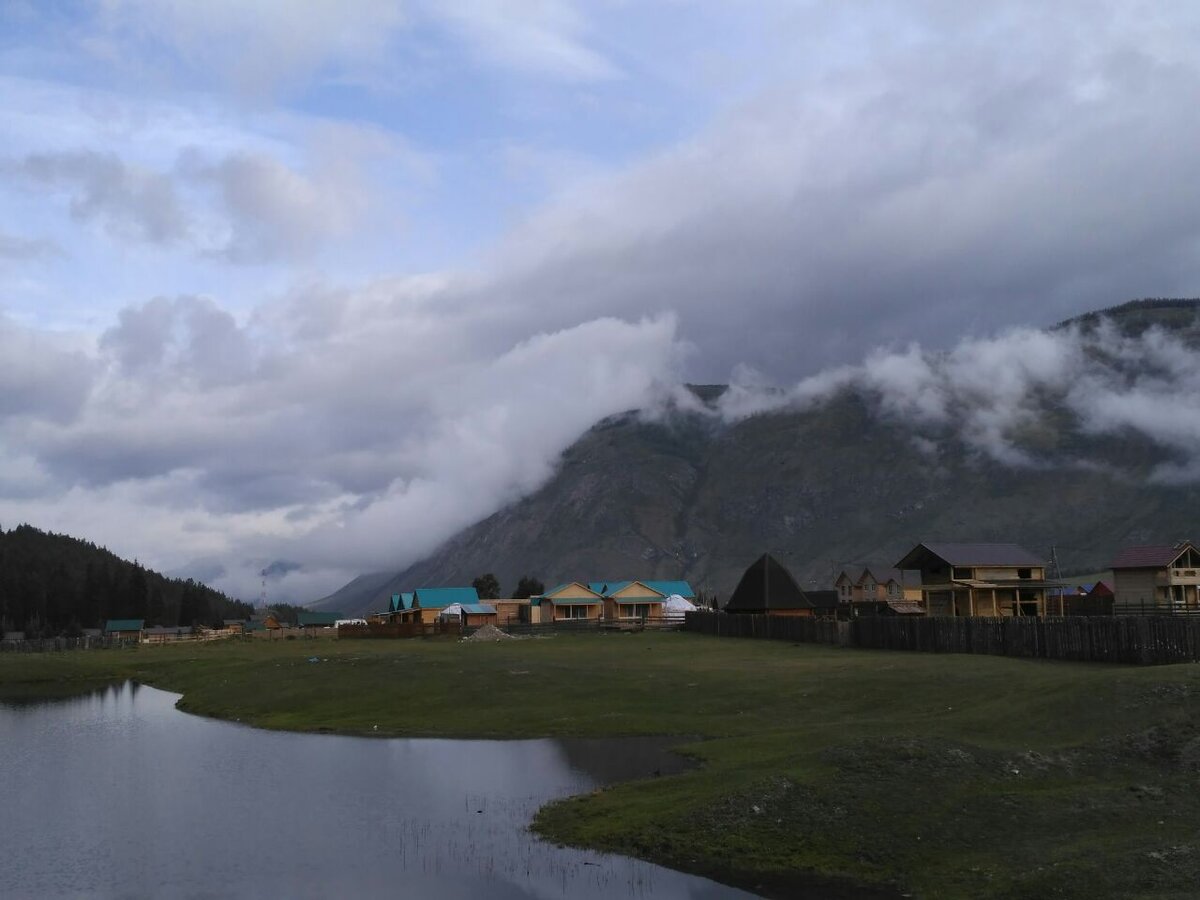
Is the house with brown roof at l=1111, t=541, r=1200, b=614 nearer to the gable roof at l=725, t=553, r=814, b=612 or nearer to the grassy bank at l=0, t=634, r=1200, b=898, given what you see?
the gable roof at l=725, t=553, r=814, b=612

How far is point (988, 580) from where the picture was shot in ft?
383

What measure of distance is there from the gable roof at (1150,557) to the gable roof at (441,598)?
104885mm

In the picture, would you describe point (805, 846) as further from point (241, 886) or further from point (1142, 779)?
point (241, 886)

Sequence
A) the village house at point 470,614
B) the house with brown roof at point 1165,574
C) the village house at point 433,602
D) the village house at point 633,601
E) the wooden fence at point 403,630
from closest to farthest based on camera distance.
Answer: the house with brown roof at point 1165,574 < the wooden fence at point 403,630 < the village house at point 470,614 < the village house at point 633,601 < the village house at point 433,602

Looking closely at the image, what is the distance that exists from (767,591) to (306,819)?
10007 cm

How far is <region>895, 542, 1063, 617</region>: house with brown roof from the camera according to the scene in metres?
116

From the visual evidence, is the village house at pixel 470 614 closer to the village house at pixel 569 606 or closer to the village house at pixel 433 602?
the village house at pixel 433 602

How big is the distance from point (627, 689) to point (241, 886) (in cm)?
3270

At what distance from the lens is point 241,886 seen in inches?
1038

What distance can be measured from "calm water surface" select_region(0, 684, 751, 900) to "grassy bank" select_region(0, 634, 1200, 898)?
7.51ft

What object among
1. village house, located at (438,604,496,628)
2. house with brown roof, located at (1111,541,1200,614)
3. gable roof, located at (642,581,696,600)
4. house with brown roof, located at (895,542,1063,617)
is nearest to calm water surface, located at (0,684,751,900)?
house with brown roof, located at (1111,541,1200,614)

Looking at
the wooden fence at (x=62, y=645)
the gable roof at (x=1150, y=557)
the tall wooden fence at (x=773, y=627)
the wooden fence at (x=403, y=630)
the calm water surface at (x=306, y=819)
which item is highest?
the gable roof at (x=1150, y=557)

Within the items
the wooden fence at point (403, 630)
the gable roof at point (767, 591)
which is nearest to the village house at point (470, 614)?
the wooden fence at point (403, 630)

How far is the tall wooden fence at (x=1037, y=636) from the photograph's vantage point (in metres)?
53.4
